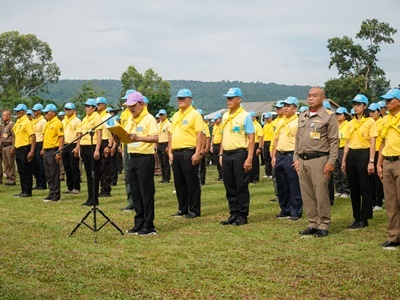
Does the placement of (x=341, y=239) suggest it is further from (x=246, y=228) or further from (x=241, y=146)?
(x=241, y=146)

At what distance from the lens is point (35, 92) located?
76875mm

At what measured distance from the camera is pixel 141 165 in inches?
365

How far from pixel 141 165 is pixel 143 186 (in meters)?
0.33

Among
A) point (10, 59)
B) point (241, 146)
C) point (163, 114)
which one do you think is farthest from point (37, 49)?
point (241, 146)

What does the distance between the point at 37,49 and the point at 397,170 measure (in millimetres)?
73338

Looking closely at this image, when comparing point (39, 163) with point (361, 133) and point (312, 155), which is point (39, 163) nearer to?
point (361, 133)

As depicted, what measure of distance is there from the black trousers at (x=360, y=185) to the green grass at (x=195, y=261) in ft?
0.98

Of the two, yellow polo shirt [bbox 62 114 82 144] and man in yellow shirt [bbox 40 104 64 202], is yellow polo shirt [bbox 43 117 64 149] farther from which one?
yellow polo shirt [bbox 62 114 82 144]

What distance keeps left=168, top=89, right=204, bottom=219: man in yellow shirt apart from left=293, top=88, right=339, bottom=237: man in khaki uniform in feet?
7.15

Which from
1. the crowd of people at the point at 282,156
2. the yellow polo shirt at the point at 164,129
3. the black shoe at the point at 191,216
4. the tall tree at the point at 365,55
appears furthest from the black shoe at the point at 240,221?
the tall tree at the point at 365,55

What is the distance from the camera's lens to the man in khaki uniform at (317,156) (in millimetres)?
8789

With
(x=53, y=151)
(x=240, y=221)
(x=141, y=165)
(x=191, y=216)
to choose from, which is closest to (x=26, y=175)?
(x=53, y=151)

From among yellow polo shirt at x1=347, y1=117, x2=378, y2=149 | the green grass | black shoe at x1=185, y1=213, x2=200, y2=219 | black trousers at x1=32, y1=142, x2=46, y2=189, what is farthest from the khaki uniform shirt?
black trousers at x1=32, y1=142, x2=46, y2=189

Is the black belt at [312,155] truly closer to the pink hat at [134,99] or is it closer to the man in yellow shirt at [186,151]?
the man in yellow shirt at [186,151]
